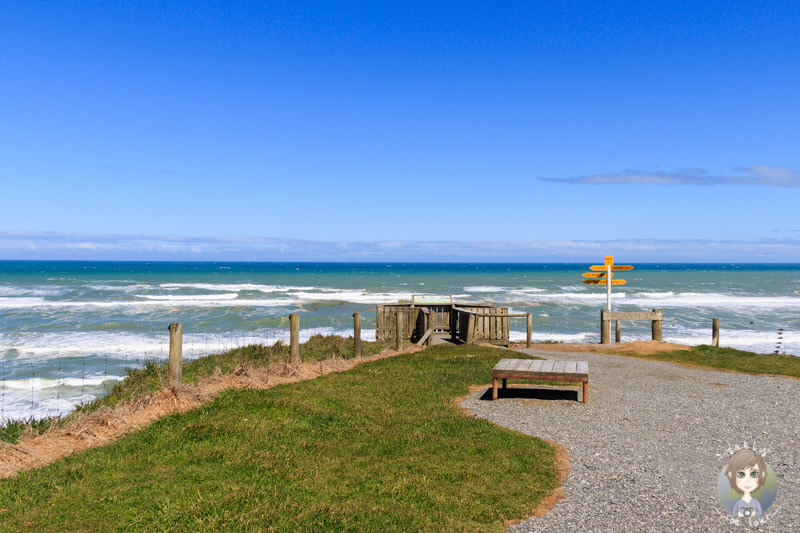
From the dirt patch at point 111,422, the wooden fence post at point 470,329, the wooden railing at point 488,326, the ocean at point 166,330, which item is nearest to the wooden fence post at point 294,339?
the dirt patch at point 111,422

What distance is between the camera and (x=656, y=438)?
851cm

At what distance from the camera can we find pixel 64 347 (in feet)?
73.7

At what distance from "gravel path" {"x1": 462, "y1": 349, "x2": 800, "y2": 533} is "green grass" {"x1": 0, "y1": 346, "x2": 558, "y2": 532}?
0.57 metres

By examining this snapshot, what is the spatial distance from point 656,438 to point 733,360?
1041 cm

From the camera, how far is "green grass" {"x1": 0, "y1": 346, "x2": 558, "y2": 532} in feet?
17.6

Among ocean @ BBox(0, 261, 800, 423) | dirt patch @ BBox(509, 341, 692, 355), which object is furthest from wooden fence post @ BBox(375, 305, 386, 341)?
dirt patch @ BBox(509, 341, 692, 355)

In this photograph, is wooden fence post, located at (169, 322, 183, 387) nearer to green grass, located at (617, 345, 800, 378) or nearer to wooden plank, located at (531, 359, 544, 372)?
wooden plank, located at (531, 359, 544, 372)

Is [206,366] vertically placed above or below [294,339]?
below

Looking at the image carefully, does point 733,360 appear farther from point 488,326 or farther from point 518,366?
point 518,366

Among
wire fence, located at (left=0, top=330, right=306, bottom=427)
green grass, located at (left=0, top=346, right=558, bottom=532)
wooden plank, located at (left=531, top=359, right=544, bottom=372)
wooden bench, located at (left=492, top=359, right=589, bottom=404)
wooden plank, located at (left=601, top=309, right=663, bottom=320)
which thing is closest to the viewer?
green grass, located at (left=0, top=346, right=558, bottom=532)

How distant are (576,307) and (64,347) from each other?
3282 centimetres

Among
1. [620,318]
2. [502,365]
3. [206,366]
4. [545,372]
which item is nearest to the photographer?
[545,372]

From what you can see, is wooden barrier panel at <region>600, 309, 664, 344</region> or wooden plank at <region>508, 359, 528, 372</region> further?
wooden barrier panel at <region>600, 309, 664, 344</region>

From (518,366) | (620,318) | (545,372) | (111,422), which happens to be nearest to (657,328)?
(620,318)
